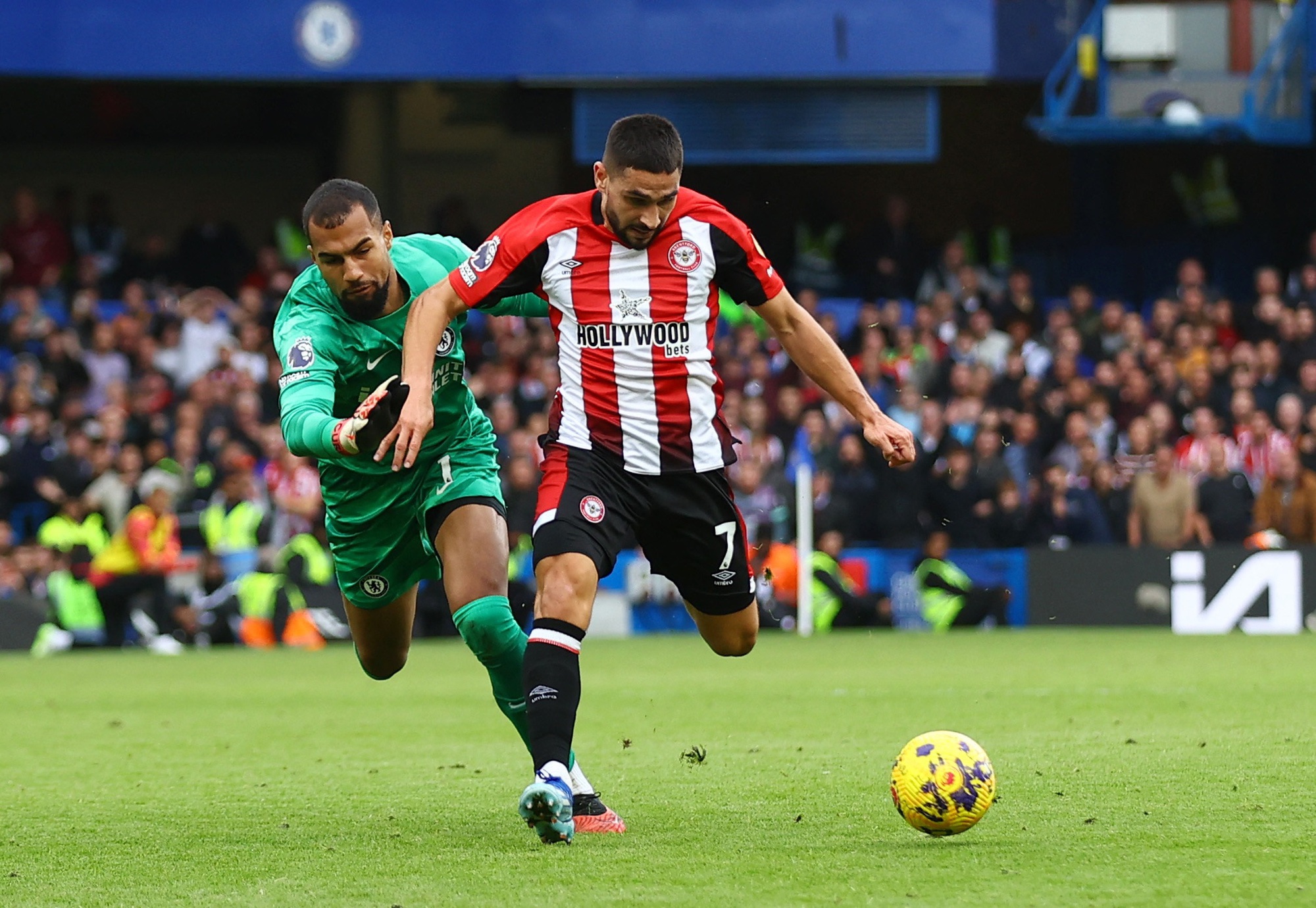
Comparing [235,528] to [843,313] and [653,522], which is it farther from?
[653,522]

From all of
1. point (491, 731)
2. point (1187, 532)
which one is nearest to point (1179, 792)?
point (491, 731)

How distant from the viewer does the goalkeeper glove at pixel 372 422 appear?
19.0 feet

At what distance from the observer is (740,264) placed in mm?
6309

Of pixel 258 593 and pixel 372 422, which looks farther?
pixel 258 593

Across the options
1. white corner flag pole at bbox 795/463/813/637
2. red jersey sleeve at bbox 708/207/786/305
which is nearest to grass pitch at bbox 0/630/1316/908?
red jersey sleeve at bbox 708/207/786/305

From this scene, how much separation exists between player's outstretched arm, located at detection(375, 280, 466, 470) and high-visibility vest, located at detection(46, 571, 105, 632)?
12045mm

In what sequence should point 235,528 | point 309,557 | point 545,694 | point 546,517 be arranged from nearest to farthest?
point 545,694 → point 546,517 → point 309,557 → point 235,528

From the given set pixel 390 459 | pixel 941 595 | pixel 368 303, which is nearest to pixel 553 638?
pixel 390 459

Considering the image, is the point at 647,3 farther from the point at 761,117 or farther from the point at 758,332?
the point at 758,332

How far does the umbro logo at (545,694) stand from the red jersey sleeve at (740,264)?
138cm

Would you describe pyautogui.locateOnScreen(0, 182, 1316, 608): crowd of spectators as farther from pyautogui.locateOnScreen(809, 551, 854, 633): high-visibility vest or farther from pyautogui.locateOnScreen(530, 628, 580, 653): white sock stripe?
pyautogui.locateOnScreen(530, 628, 580, 653): white sock stripe

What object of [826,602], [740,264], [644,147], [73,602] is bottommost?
[826,602]

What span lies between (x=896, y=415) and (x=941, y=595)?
67.0 inches

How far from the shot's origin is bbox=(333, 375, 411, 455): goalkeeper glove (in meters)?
5.80
